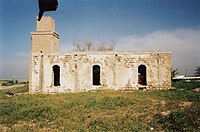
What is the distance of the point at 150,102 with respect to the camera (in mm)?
13594

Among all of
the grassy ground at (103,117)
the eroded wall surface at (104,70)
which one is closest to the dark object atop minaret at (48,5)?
the grassy ground at (103,117)

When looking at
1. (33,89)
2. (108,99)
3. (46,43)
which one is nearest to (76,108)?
(108,99)

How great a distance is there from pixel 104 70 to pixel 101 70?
277mm

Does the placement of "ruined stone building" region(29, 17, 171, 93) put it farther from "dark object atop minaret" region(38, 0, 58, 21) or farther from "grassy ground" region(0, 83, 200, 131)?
"dark object atop minaret" region(38, 0, 58, 21)

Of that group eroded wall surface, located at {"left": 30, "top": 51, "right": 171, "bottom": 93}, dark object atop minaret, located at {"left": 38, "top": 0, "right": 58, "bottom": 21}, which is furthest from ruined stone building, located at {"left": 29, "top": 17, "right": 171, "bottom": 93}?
dark object atop minaret, located at {"left": 38, "top": 0, "right": 58, "bottom": 21}

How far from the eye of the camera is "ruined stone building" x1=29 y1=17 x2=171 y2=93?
19.8 meters

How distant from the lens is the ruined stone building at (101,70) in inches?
778

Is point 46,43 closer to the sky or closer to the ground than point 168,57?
closer to the sky

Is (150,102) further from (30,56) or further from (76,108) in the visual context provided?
(30,56)

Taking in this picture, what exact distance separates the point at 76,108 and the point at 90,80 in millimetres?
7936

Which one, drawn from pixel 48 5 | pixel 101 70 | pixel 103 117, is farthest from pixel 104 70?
pixel 48 5

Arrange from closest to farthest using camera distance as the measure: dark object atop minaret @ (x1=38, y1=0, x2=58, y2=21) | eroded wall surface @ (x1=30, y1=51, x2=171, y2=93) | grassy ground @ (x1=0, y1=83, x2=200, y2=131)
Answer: dark object atop minaret @ (x1=38, y1=0, x2=58, y2=21) → grassy ground @ (x1=0, y1=83, x2=200, y2=131) → eroded wall surface @ (x1=30, y1=51, x2=171, y2=93)

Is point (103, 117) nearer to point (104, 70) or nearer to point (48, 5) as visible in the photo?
point (48, 5)

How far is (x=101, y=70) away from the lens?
20156 millimetres
